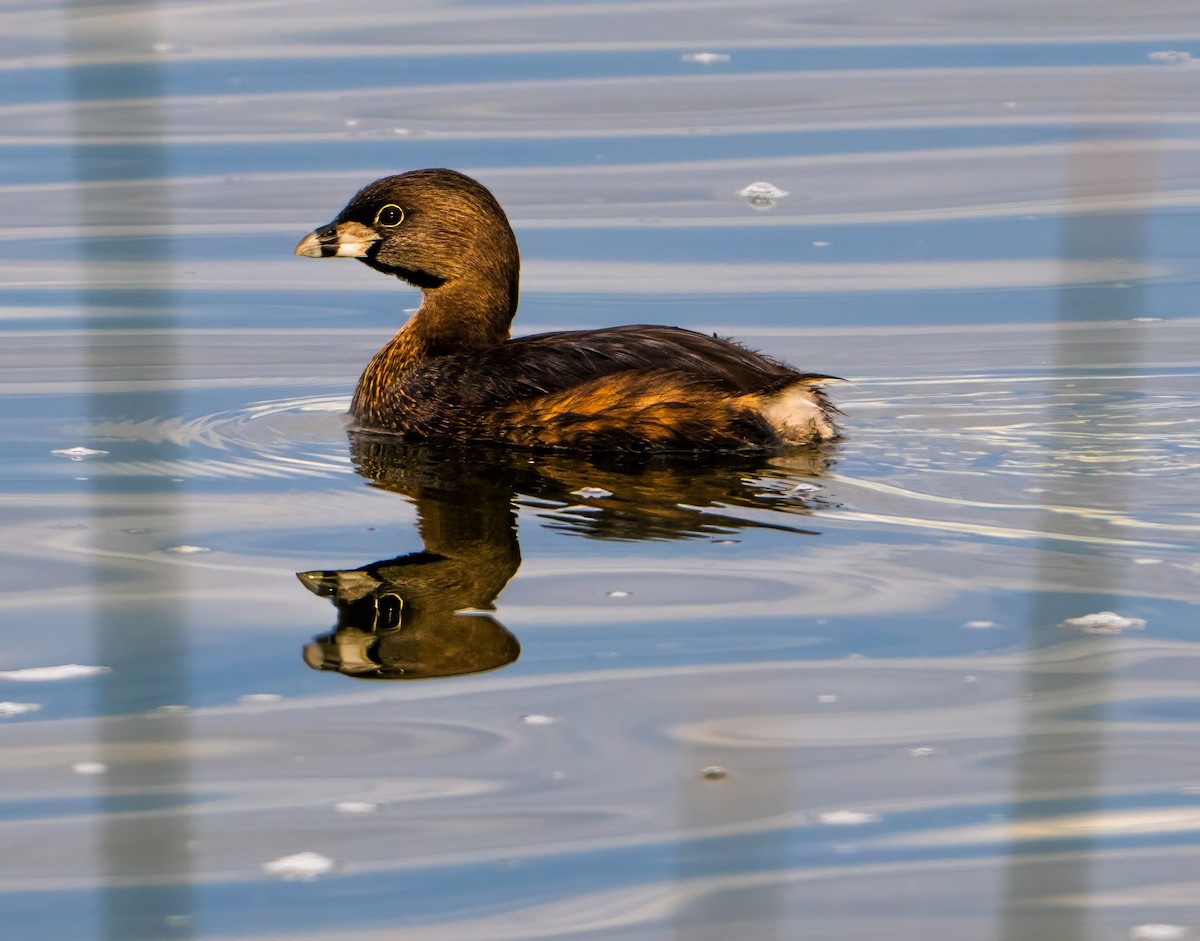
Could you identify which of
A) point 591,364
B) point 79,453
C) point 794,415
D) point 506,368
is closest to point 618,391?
point 591,364

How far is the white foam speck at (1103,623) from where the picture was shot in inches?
228

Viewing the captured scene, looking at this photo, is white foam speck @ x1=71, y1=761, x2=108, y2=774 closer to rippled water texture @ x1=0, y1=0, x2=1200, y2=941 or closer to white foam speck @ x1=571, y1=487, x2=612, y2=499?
rippled water texture @ x1=0, y1=0, x2=1200, y2=941

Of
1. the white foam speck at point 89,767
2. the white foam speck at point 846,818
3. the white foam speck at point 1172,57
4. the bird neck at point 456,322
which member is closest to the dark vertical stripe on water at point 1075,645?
the white foam speck at point 846,818

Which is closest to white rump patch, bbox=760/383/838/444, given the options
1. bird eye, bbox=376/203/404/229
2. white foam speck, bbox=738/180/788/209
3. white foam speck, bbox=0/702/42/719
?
bird eye, bbox=376/203/404/229

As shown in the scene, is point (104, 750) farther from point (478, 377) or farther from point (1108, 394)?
point (1108, 394)

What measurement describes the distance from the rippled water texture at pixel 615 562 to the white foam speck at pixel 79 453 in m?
0.10

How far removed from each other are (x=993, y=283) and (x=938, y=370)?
1.76 metres

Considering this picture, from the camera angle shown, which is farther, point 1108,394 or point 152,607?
point 1108,394

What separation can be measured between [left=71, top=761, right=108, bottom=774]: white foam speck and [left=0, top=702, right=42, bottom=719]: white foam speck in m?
0.41

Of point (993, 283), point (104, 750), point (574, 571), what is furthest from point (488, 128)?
point (104, 750)

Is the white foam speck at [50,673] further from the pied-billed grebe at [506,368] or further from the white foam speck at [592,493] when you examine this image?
the pied-billed grebe at [506,368]

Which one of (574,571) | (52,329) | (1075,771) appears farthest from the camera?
(52,329)

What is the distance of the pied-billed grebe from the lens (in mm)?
7832

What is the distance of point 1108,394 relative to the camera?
862 centimetres
